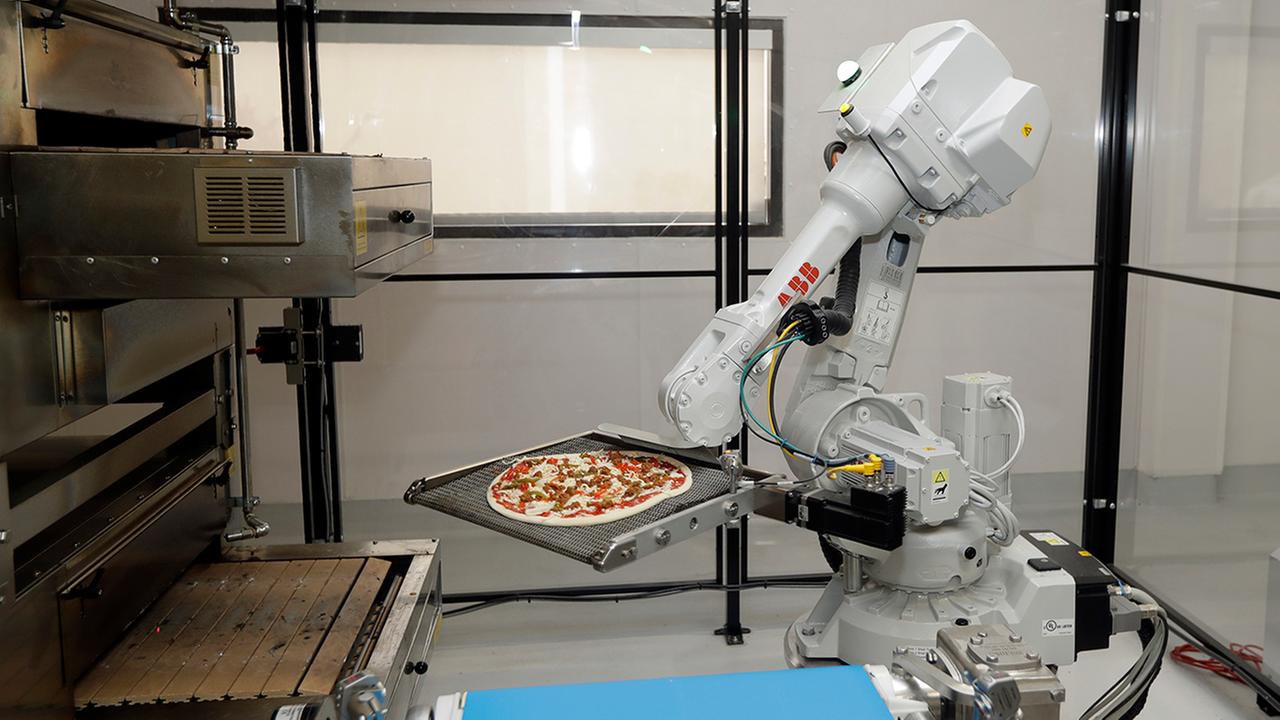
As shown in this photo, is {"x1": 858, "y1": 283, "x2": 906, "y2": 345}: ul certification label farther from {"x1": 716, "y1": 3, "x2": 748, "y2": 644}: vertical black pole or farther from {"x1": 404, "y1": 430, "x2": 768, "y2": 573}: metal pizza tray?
{"x1": 716, "y1": 3, "x2": 748, "y2": 644}: vertical black pole

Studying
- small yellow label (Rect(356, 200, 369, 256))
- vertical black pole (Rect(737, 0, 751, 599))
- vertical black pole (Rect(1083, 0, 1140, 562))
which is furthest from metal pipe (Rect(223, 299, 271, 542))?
vertical black pole (Rect(1083, 0, 1140, 562))

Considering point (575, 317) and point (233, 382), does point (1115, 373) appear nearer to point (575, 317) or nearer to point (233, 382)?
point (575, 317)

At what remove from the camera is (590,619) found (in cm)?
400

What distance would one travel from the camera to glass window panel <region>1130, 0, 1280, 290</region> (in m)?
3.20

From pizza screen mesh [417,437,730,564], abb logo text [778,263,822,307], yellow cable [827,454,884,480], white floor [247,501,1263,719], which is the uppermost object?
abb logo text [778,263,822,307]

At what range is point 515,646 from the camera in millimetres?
3824

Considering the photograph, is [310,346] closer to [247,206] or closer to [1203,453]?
[247,206]

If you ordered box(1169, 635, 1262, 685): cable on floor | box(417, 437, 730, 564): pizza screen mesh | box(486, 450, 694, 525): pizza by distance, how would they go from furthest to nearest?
box(1169, 635, 1262, 685): cable on floor
box(486, 450, 694, 525): pizza
box(417, 437, 730, 564): pizza screen mesh

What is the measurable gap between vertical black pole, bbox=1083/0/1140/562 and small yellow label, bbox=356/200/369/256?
2984 mm

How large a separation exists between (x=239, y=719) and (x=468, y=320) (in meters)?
2.00

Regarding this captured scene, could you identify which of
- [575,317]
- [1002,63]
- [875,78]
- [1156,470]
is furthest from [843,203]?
[1156,470]

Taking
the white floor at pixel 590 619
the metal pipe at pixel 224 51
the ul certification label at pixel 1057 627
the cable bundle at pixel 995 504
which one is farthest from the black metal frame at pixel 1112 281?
the metal pipe at pixel 224 51

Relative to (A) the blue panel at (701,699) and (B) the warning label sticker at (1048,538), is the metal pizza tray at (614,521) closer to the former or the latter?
(A) the blue panel at (701,699)

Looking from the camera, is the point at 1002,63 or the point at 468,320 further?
the point at 468,320
